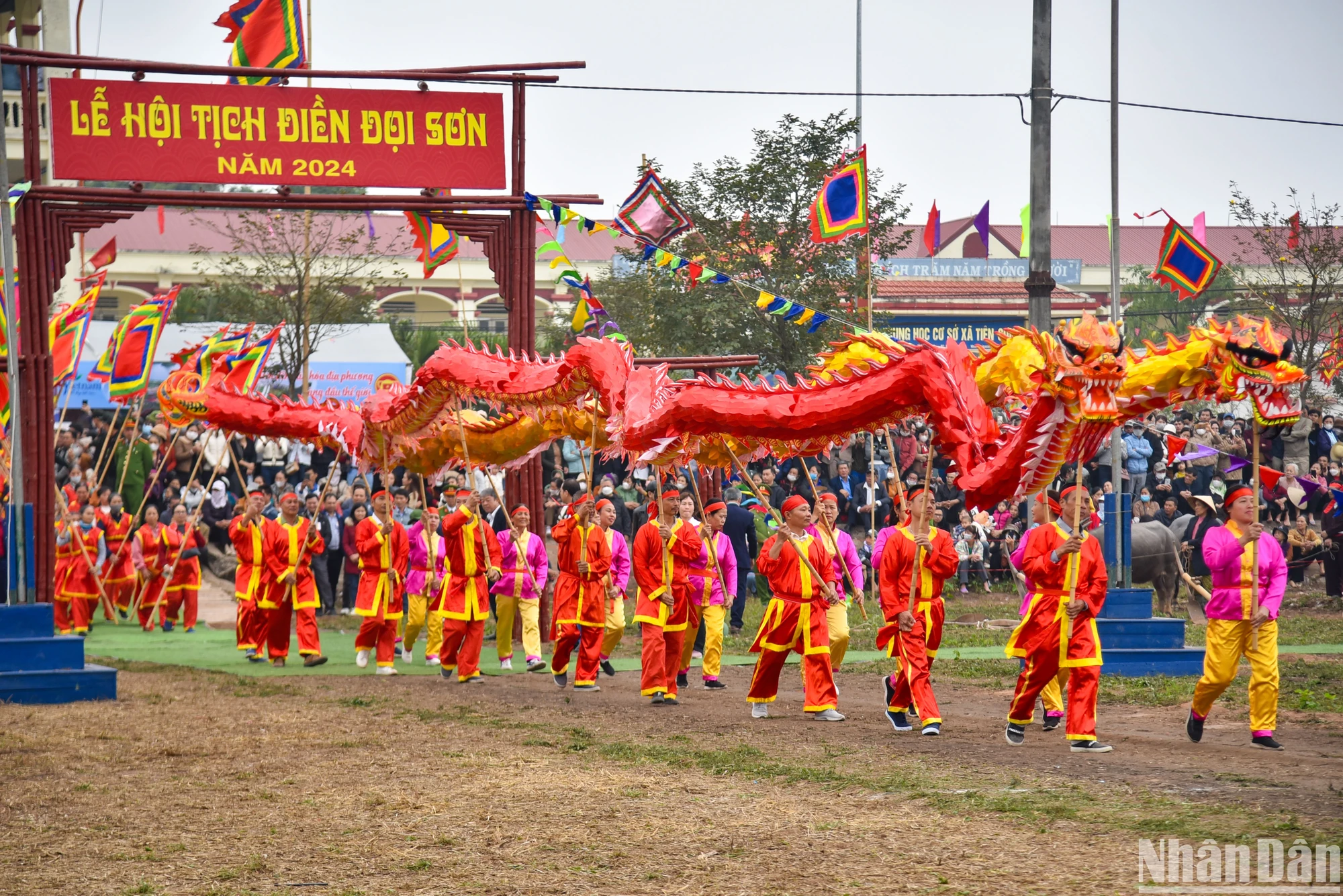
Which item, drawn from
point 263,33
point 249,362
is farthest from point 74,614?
point 263,33

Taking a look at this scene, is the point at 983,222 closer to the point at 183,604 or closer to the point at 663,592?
the point at 183,604

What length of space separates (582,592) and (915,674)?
3.50m

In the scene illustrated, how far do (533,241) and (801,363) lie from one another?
5601 millimetres

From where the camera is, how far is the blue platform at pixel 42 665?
37.4 ft

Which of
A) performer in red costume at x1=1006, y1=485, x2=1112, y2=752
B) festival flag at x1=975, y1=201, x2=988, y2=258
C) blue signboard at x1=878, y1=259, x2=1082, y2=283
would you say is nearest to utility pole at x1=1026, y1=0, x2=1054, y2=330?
performer in red costume at x1=1006, y1=485, x2=1112, y2=752

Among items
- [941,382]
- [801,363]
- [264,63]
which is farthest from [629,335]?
[941,382]

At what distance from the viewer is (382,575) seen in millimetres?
13500

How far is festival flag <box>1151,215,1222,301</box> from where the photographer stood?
13828 millimetres

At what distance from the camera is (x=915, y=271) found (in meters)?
38.1

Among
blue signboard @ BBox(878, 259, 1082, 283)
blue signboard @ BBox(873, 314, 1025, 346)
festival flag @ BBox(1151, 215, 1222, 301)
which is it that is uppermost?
blue signboard @ BBox(878, 259, 1082, 283)

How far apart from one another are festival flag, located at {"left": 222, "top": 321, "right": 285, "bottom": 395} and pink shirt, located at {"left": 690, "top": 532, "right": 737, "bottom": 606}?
570 cm

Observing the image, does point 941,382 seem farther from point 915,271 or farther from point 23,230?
point 915,271

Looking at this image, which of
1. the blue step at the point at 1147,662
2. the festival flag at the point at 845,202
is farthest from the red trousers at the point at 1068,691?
the festival flag at the point at 845,202

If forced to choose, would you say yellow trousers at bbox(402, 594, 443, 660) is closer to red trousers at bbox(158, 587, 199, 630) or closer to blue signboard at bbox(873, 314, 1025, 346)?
red trousers at bbox(158, 587, 199, 630)
